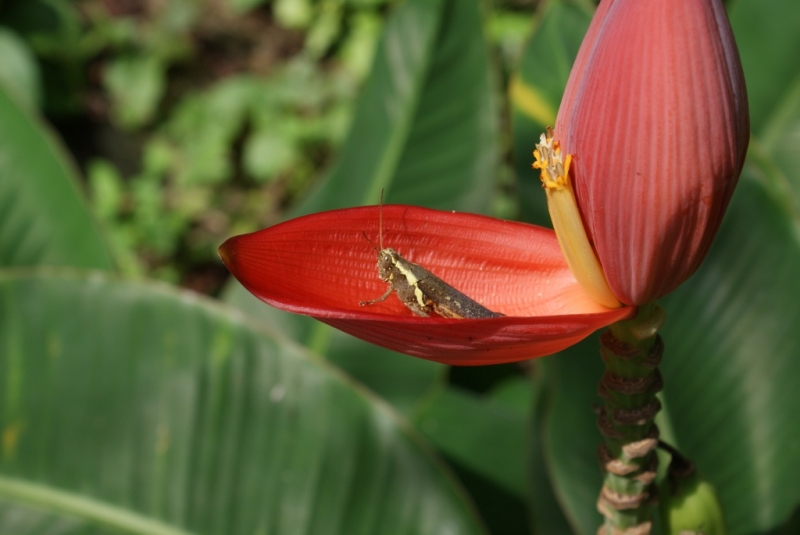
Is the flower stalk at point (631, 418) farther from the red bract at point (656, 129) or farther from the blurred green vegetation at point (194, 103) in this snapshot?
the blurred green vegetation at point (194, 103)

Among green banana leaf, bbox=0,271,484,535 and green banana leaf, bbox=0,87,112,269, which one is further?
green banana leaf, bbox=0,87,112,269

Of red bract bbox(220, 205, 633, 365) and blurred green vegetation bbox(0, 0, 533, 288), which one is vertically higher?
red bract bbox(220, 205, 633, 365)

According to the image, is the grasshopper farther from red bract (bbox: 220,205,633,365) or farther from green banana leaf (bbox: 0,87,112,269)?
green banana leaf (bbox: 0,87,112,269)

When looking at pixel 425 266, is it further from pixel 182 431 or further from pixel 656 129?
pixel 182 431

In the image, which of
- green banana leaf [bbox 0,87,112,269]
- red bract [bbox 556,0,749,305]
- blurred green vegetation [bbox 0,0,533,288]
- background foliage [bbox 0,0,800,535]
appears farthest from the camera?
blurred green vegetation [bbox 0,0,533,288]

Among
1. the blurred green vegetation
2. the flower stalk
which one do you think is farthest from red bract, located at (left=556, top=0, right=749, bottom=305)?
the blurred green vegetation

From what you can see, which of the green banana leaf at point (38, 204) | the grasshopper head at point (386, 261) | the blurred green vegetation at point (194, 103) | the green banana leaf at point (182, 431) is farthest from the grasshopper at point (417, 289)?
the blurred green vegetation at point (194, 103)
